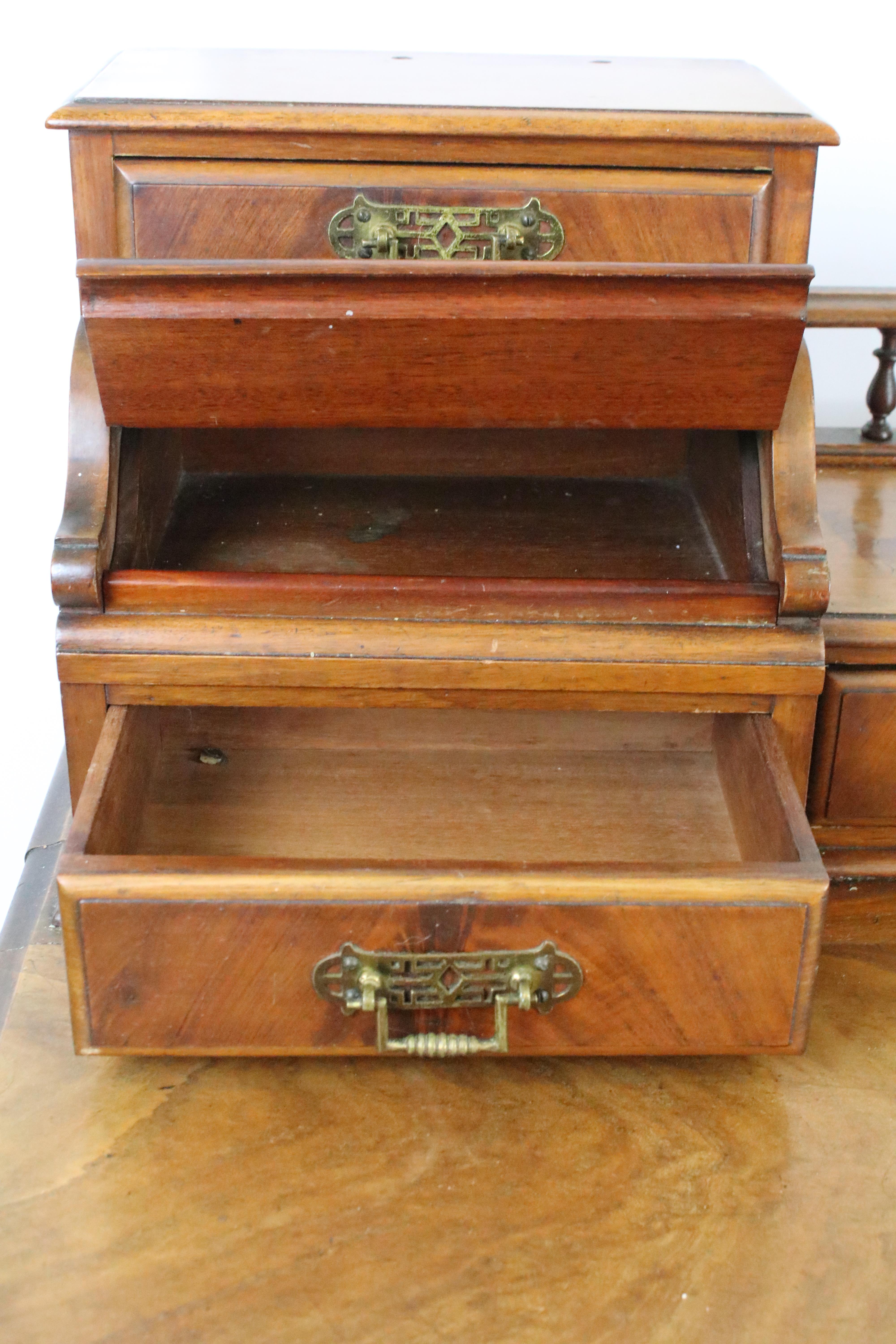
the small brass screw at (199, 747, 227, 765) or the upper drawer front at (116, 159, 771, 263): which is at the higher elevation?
the upper drawer front at (116, 159, 771, 263)

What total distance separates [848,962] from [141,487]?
0.72 meters

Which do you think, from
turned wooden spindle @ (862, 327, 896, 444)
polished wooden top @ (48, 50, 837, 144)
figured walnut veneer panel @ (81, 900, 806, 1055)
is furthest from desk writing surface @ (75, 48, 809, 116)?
figured walnut veneer panel @ (81, 900, 806, 1055)

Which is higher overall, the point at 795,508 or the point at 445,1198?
the point at 795,508

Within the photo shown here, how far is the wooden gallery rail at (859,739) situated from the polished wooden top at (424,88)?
1.21 feet

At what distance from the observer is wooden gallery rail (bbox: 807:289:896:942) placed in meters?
1.12

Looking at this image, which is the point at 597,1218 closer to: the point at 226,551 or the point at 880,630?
the point at 880,630

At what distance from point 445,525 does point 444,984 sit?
469 mm

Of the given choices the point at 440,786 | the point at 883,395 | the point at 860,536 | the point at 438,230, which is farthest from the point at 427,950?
the point at 883,395

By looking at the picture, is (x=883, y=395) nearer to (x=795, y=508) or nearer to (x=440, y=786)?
(x=795, y=508)

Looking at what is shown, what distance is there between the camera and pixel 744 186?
106 centimetres

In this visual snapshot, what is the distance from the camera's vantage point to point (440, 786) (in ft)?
4.12

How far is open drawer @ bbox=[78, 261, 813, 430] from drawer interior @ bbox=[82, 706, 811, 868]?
262 mm

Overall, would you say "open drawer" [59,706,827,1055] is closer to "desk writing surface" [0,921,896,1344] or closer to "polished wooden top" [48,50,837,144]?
"desk writing surface" [0,921,896,1344]

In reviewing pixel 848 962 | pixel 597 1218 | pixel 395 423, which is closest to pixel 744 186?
pixel 395 423
